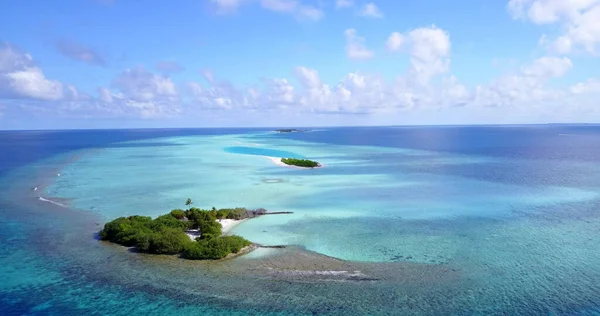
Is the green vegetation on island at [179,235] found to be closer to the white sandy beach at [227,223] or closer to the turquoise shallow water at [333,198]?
the white sandy beach at [227,223]

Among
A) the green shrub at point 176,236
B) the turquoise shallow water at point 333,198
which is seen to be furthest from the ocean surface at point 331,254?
the green shrub at point 176,236

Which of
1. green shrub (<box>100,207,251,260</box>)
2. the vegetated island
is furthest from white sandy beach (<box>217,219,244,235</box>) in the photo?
green shrub (<box>100,207,251,260</box>)

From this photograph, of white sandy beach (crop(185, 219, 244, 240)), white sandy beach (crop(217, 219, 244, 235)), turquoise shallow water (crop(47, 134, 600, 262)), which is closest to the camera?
turquoise shallow water (crop(47, 134, 600, 262))

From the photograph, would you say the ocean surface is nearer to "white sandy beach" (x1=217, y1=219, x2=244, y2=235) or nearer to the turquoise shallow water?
the turquoise shallow water

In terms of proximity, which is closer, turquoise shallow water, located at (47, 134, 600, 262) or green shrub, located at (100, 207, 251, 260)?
green shrub, located at (100, 207, 251, 260)

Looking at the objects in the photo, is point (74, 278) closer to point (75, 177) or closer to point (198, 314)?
point (198, 314)

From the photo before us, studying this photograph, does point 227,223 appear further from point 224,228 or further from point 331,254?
point 331,254

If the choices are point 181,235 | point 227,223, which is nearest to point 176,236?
point 181,235

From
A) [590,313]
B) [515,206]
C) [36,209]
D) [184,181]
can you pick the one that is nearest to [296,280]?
[590,313]
